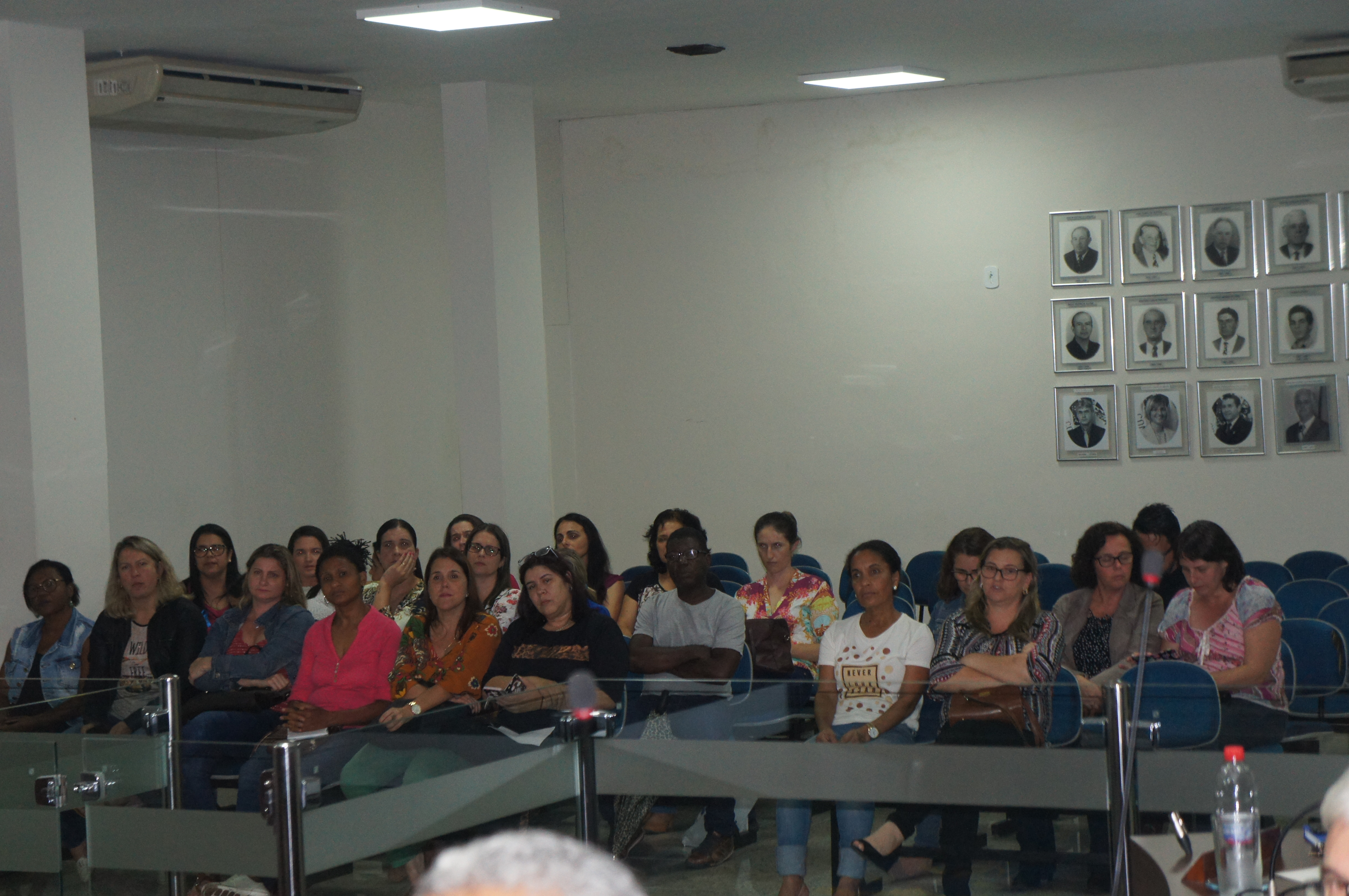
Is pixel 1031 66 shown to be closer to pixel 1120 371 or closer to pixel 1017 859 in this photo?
pixel 1120 371

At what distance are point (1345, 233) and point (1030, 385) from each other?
201 centimetres

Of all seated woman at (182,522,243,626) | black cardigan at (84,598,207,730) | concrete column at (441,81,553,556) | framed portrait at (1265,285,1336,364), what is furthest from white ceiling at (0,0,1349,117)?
black cardigan at (84,598,207,730)

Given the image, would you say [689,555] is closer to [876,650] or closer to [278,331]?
[876,650]

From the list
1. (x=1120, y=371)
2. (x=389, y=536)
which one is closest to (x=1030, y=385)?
(x=1120, y=371)

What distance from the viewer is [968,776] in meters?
4.08

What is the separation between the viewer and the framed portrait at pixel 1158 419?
29.5 ft

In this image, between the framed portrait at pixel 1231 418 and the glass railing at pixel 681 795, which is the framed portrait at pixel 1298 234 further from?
the glass railing at pixel 681 795

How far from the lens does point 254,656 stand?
20.1ft

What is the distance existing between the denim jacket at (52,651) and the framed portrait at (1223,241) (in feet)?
21.3

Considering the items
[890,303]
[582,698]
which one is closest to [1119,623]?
[582,698]

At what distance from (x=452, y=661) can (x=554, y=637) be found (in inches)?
19.2

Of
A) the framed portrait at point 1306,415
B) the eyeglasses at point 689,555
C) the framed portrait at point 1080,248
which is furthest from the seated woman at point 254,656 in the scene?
the framed portrait at point 1306,415

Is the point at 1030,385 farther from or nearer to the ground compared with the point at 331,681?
farther from the ground

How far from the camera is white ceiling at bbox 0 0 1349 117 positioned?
22.4ft
